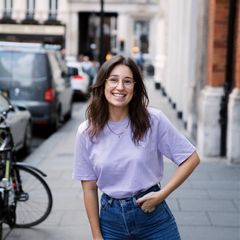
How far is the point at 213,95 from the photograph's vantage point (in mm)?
9898

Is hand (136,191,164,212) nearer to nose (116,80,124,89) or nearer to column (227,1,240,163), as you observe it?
nose (116,80,124,89)

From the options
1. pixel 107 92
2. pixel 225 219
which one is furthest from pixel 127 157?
pixel 225 219

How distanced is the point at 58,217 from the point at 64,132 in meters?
7.51

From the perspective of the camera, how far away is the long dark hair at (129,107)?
3014mm

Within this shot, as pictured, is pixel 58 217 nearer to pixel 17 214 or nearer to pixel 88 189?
pixel 17 214

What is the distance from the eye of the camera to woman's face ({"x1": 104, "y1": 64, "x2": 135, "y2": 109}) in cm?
303

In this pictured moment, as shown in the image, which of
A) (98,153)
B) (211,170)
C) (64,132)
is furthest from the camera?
(64,132)

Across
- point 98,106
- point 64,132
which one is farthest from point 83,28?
point 98,106

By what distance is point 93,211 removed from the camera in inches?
122

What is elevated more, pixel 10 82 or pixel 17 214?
pixel 10 82

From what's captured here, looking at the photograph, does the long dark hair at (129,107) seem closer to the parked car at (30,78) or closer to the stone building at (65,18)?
the parked car at (30,78)

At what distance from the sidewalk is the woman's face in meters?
2.85

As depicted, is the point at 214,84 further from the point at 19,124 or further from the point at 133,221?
the point at 133,221

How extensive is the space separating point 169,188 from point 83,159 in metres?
0.44
